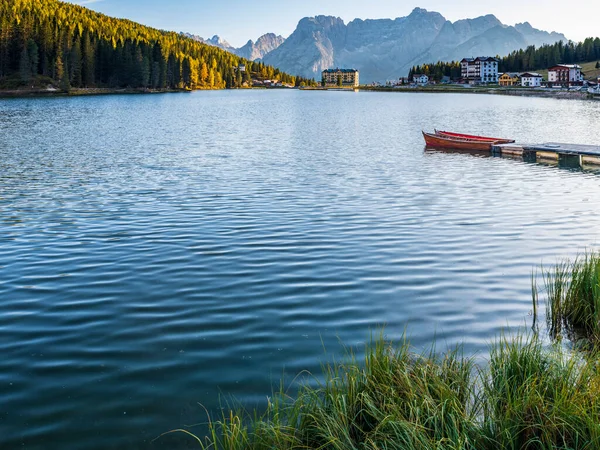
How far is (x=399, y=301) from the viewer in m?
14.6

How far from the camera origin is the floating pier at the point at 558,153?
44.3m

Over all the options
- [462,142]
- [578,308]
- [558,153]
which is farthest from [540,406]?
[462,142]

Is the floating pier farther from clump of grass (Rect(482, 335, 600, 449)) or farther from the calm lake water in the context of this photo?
clump of grass (Rect(482, 335, 600, 449))

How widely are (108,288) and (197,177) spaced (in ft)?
70.4

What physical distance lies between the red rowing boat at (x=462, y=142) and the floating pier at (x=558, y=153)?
1.22 metres

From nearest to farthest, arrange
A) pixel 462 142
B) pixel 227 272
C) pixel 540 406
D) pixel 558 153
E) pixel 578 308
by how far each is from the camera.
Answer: pixel 540 406
pixel 578 308
pixel 227 272
pixel 558 153
pixel 462 142

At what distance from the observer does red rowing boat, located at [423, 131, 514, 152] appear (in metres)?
53.0

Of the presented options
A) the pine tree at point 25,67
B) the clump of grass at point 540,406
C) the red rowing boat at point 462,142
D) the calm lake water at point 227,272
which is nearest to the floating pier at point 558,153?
the red rowing boat at point 462,142

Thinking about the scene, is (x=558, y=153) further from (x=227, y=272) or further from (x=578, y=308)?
(x=227, y=272)

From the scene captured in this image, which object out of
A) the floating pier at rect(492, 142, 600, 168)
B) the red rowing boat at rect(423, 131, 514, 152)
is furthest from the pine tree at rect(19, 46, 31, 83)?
the floating pier at rect(492, 142, 600, 168)

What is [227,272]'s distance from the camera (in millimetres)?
17141

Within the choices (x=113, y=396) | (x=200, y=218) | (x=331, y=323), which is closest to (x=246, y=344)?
(x=331, y=323)

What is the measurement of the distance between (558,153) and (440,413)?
43.7 meters

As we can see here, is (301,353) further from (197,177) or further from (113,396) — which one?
(197,177)
